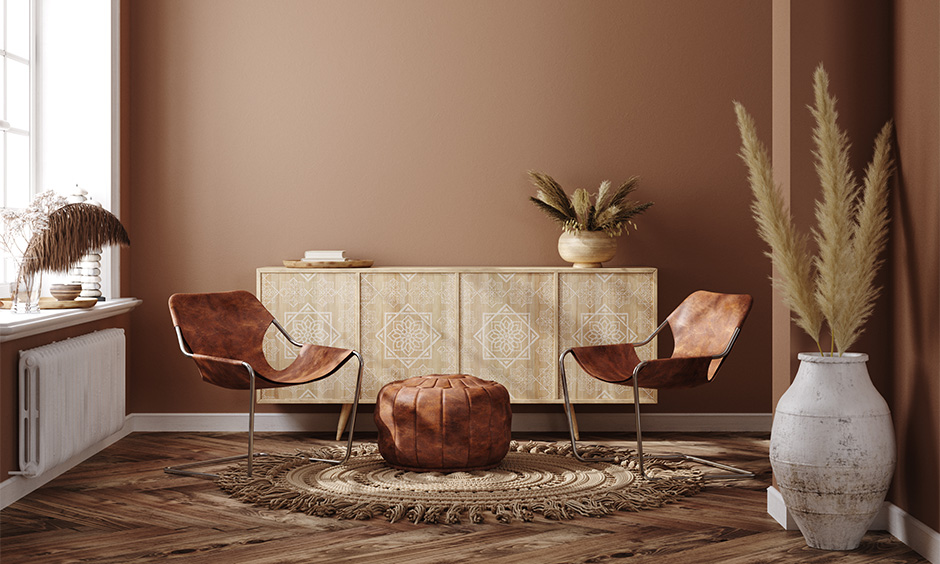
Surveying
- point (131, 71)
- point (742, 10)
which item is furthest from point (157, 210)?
point (742, 10)

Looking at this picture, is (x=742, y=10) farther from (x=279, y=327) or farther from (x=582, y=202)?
(x=279, y=327)

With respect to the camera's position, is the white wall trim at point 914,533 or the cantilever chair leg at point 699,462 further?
the cantilever chair leg at point 699,462

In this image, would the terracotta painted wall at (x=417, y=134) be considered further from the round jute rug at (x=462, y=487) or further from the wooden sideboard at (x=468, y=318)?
the round jute rug at (x=462, y=487)

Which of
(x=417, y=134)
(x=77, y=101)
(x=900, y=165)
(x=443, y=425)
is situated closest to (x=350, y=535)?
(x=443, y=425)

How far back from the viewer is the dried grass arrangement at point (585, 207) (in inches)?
187

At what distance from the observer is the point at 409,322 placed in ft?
15.3

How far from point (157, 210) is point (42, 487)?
5.85 feet

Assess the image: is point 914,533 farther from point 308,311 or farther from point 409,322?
point 308,311

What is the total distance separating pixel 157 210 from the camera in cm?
501

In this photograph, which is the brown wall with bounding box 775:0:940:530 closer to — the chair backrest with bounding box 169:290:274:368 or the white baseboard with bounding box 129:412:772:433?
the white baseboard with bounding box 129:412:772:433

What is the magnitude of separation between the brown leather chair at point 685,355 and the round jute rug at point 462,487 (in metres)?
0.15

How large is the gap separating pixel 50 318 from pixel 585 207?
8.62 ft

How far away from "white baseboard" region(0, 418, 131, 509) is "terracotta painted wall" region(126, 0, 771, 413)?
25.2 inches

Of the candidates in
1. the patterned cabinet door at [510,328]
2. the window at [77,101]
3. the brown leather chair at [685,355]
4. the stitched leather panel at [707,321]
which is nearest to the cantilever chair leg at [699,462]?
the brown leather chair at [685,355]
